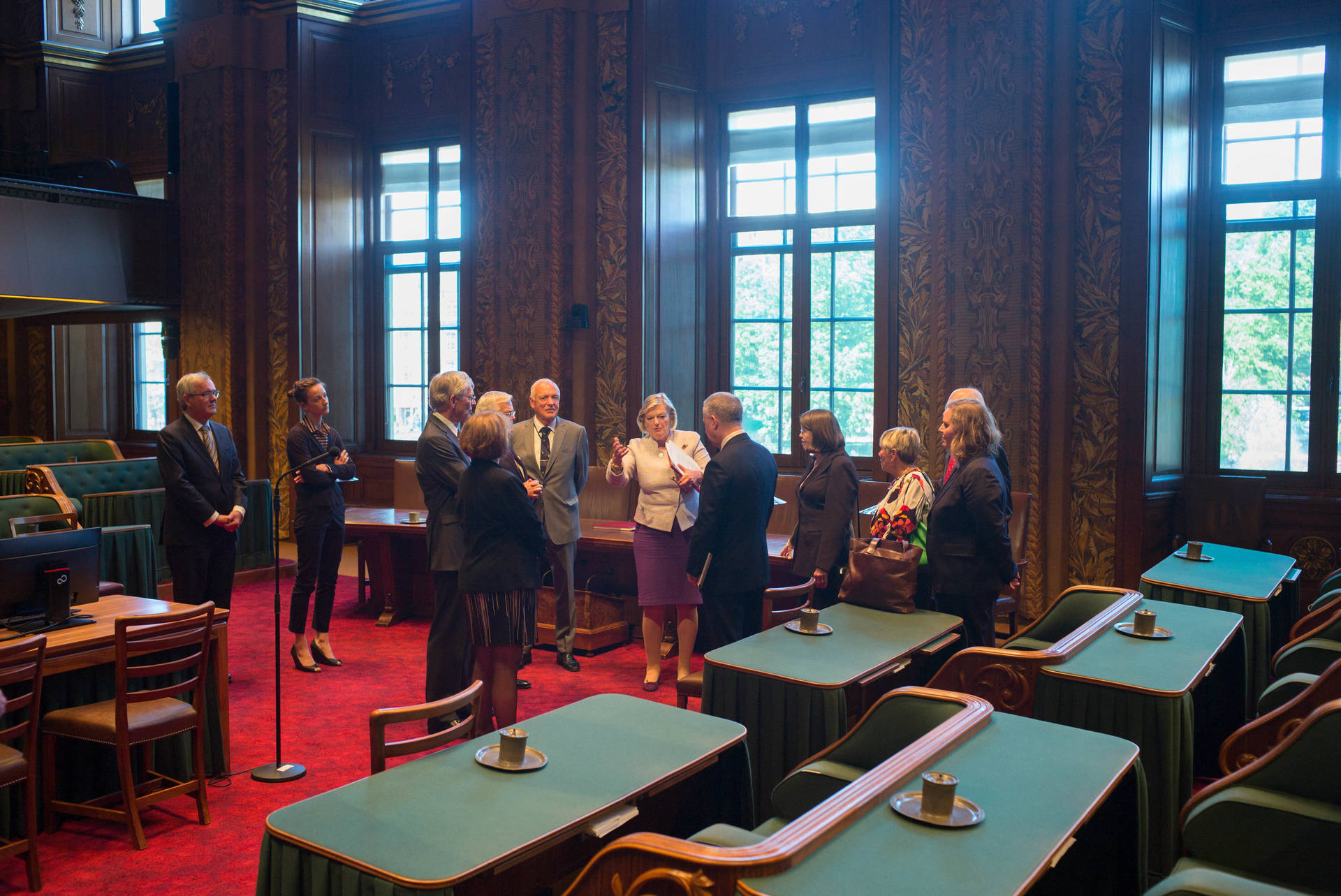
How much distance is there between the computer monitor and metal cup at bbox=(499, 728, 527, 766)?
2243 mm

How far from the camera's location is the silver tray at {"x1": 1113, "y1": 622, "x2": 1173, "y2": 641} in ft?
10.9

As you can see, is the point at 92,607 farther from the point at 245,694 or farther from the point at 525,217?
the point at 525,217

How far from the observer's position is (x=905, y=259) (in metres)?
7.02

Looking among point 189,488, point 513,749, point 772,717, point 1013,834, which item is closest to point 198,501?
point 189,488

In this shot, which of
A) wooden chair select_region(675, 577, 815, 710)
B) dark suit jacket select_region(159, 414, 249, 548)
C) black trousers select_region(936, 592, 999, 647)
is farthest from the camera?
dark suit jacket select_region(159, 414, 249, 548)

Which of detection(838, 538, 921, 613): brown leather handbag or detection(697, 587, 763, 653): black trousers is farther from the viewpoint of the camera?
detection(697, 587, 763, 653): black trousers

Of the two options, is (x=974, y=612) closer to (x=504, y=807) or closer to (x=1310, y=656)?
(x=1310, y=656)

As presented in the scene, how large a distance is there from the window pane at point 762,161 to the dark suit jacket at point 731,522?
425 cm

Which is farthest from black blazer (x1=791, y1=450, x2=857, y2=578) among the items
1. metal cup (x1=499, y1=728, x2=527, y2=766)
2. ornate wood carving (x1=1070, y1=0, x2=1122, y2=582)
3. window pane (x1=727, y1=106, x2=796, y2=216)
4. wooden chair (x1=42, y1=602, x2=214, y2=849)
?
window pane (x1=727, y1=106, x2=796, y2=216)

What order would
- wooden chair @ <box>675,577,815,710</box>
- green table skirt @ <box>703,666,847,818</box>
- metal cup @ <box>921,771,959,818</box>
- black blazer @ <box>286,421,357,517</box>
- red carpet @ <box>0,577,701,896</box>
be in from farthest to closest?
black blazer @ <box>286,421,357,517</box> < wooden chair @ <box>675,577,815,710</box> < red carpet @ <box>0,577,701,896</box> < green table skirt @ <box>703,666,847,818</box> < metal cup @ <box>921,771,959,818</box>

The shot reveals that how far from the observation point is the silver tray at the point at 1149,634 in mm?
3334

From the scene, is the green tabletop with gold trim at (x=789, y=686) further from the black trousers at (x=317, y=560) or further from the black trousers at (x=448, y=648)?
the black trousers at (x=317, y=560)

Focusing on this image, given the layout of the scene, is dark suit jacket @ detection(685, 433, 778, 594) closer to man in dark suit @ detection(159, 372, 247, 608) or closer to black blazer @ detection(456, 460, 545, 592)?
black blazer @ detection(456, 460, 545, 592)

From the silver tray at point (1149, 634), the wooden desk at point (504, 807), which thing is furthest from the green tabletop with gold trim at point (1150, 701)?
the wooden desk at point (504, 807)
